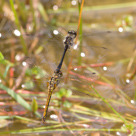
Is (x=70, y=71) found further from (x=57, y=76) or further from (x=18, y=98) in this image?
(x=18, y=98)

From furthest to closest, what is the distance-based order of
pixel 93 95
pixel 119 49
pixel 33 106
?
pixel 119 49 < pixel 93 95 < pixel 33 106

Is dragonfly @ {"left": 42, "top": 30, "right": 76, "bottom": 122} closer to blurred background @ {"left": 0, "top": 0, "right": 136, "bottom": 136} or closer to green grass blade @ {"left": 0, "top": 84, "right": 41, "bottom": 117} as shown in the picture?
blurred background @ {"left": 0, "top": 0, "right": 136, "bottom": 136}

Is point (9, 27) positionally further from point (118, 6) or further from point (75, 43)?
point (118, 6)

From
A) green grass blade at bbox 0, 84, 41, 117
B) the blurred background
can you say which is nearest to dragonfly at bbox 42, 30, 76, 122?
the blurred background

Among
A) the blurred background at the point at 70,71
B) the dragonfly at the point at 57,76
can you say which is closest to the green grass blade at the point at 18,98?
the blurred background at the point at 70,71

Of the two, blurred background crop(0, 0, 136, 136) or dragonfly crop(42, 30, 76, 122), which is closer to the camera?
dragonfly crop(42, 30, 76, 122)

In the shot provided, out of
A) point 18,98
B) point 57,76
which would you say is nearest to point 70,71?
point 57,76

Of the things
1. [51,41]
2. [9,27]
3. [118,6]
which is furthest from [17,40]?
[118,6]

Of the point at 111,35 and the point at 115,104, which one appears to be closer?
the point at 115,104

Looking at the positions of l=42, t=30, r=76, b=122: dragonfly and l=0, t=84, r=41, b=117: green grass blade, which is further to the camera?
l=0, t=84, r=41, b=117: green grass blade
